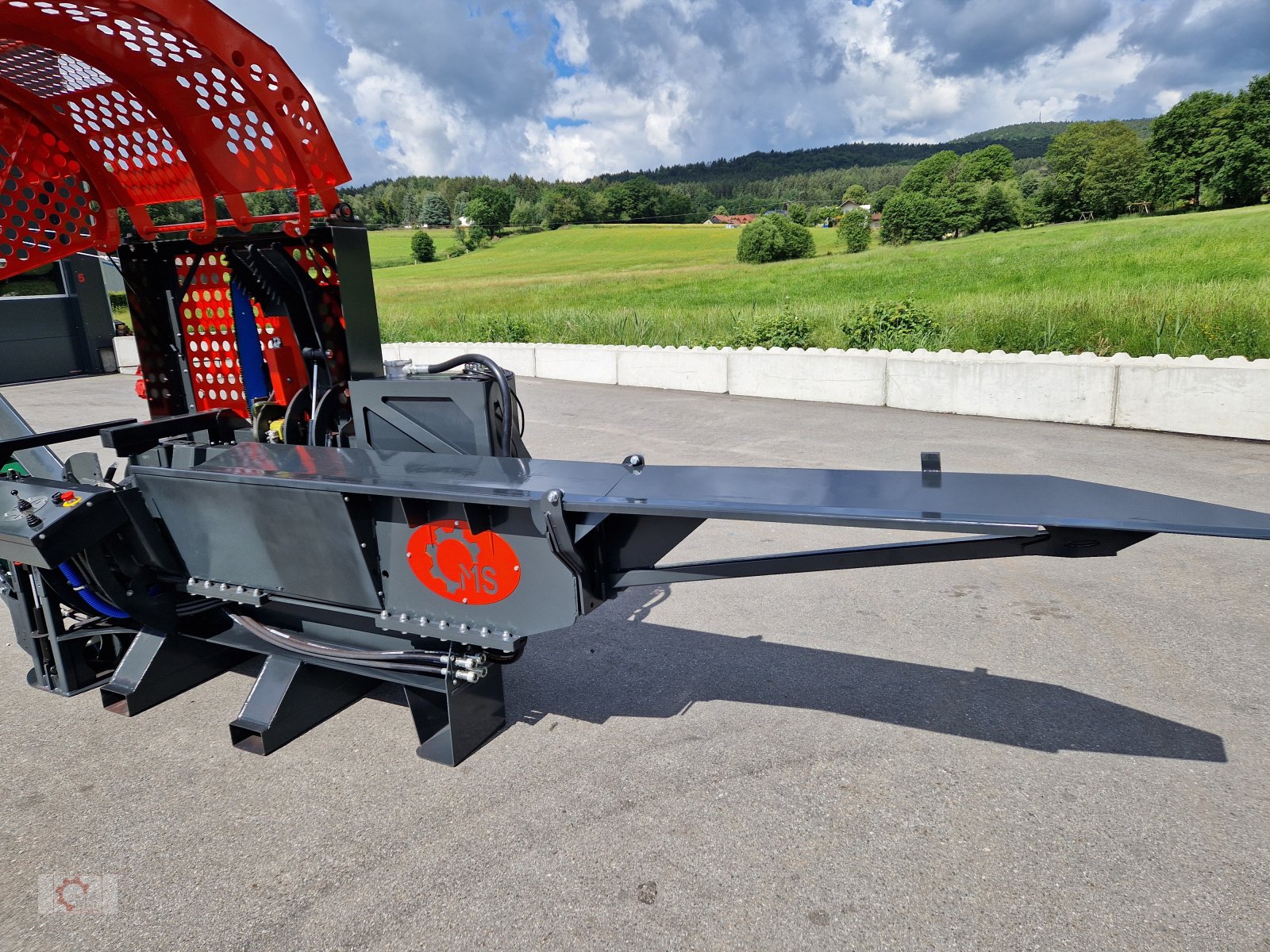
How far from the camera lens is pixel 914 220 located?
5278 cm

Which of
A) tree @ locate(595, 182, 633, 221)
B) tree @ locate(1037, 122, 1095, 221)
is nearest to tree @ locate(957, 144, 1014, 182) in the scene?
tree @ locate(1037, 122, 1095, 221)

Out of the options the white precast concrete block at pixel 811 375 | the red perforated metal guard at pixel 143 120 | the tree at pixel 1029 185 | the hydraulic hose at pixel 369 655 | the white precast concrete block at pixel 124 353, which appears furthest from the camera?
the tree at pixel 1029 185

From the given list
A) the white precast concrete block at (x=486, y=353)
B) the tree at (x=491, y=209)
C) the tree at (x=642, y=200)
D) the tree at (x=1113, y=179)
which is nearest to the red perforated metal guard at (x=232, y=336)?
the white precast concrete block at (x=486, y=353)

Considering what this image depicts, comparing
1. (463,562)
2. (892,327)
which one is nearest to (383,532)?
(463,562)

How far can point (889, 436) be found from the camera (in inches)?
331

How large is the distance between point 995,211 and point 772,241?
21.2 m

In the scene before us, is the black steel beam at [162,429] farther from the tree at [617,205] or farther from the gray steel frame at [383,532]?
the tree at [617,205]

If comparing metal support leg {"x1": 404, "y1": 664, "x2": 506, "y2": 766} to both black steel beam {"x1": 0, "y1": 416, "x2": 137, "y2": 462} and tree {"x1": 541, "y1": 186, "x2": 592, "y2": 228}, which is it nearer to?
black steel beam {"x1": 0, "y1": 416, "x2": 137, "y2": 462}

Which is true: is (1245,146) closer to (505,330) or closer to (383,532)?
(505,330)

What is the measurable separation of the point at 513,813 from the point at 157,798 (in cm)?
130

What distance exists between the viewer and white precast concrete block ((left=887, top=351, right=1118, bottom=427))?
27.8 ft

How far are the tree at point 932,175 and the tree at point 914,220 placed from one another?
14.5 ft

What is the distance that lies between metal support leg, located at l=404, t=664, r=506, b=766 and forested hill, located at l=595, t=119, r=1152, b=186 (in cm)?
8410

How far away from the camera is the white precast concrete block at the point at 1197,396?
7.52m
